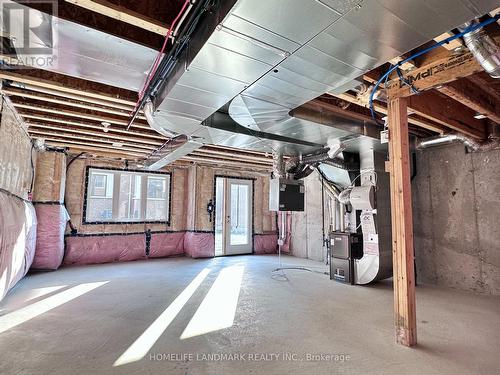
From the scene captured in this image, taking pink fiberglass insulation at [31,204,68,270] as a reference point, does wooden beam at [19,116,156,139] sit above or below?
above

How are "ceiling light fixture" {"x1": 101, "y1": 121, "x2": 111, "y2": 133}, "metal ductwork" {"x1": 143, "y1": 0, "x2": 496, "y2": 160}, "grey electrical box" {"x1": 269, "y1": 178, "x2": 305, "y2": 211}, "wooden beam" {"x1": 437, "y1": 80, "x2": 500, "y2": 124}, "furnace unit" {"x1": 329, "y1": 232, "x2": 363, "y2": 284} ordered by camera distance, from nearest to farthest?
"metal ductwork" {"x1": 143, "y1": 0, "x2": 496, "y2": 160}, "wooden beam" {"x1": 437, "y1": 80, "x2": 500, "y2": 124}, "ceiling light fixture" {"x1": 101, "y1": 121, "x2": 111, "y2": 133}, "furnace unit" {"x1": 329, "y1": 232, "x2": 363, "y2": 284}, "grey electrical box" {"x1": 269, "y1": 178, "x2": 305, "y2": 211}

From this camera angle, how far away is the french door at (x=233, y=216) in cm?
678

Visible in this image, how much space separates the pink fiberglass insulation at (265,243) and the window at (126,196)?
2452 millimetres

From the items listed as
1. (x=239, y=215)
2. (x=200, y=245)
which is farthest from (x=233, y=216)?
(x=200, y=245)

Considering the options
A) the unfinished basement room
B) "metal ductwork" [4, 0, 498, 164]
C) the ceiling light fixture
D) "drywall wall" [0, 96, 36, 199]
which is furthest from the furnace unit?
"drywall wall" [0, 96, 36, 199]

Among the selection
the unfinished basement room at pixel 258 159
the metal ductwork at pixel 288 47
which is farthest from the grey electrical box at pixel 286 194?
the metal ductwork at pixel 288 47

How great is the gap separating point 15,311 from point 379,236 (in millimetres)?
4597

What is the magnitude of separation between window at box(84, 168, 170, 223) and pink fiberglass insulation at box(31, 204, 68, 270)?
0.76m

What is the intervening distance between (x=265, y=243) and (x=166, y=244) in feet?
8.63

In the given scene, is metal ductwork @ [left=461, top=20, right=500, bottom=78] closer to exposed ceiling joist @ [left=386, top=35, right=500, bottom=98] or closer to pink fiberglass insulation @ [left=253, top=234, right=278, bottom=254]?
exposed ceiling joist @ [left=386, top=35, right=500, bottom=98]

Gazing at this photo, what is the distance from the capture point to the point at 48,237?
4781 mm

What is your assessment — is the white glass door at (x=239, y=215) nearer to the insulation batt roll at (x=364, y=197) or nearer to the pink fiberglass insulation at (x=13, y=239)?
the insulation batt roll at (x=364, y=197)

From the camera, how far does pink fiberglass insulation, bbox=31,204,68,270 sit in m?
4.72

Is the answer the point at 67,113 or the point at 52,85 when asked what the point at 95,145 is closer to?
the point at 67,113
